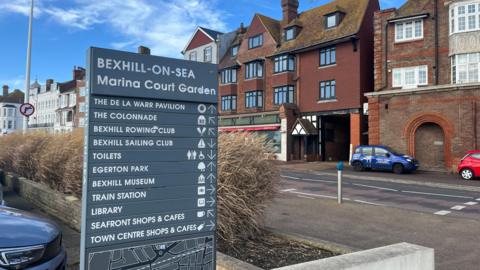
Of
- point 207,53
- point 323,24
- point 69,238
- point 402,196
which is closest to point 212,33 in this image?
point 207,53

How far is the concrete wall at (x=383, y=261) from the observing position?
383cm

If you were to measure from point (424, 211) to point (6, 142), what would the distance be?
52.4 feet

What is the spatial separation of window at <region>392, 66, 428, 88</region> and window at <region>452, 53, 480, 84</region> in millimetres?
2058

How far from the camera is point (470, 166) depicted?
67.5 ft

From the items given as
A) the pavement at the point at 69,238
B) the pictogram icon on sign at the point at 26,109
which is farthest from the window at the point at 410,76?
the pavement at the point at 69,238

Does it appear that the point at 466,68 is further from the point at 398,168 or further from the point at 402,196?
the point at 402,196

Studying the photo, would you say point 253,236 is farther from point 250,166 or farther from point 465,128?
point 465,128

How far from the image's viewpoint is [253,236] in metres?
5.88

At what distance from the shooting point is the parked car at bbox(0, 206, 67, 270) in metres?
3.60

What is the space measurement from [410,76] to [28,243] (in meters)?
27.6

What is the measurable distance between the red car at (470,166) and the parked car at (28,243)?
847 inches

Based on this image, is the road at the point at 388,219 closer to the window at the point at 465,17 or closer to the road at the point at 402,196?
the road at the point at 402,196

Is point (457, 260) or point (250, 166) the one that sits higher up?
point (250, 166)

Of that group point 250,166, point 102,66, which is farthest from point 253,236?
point 102,66
